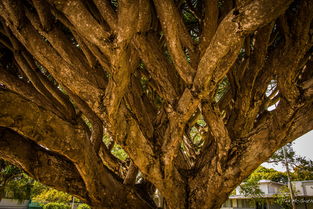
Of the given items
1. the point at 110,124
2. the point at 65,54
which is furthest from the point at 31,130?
the point at 65,54

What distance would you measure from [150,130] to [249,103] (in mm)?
1579

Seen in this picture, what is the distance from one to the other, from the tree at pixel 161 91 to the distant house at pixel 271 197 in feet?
43.5

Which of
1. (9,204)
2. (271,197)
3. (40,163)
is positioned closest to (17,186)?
(40,163)

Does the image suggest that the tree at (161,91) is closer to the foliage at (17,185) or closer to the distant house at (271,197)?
the foliage at (17,185)

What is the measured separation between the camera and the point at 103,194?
3209 millimetres

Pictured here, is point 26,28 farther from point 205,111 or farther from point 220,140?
point 220,140

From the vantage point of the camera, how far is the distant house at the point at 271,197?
1657 cm

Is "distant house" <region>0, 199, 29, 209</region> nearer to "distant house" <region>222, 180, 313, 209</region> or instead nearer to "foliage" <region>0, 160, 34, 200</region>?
"foliage" <region>0, 160, 34, 200</region>

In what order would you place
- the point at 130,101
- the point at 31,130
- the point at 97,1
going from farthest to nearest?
the point at 130,101 < the point at 97,1 < the point at 31,130

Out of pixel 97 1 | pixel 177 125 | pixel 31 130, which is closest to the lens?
pixel 31 130

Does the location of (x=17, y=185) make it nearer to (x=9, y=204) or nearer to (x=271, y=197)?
(x=271, y=197)

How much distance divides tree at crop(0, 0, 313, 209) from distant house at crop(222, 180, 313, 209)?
13267mm

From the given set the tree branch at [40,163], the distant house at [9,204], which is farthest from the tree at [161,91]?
the distant house at [9,204]

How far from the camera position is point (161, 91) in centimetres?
323
